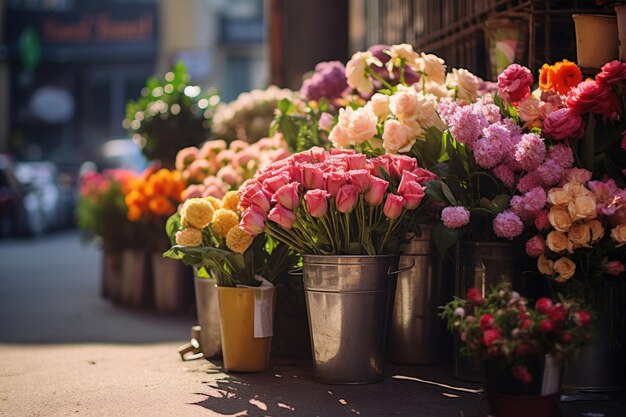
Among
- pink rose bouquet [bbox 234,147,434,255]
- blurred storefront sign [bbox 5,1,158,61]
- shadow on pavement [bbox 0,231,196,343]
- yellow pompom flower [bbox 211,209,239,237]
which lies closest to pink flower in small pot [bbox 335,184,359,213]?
pink rose bouquet [bbox 234,147,434,255]

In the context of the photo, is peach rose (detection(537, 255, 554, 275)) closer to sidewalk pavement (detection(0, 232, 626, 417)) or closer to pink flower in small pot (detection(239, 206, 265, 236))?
sidewalk pavement (detection(0, 232, 626, 417))

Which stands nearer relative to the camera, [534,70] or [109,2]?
[534,70]

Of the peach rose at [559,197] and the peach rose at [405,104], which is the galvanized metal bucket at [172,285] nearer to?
the peach rose at [405,104]

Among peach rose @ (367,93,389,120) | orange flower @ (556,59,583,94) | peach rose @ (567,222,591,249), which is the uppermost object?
orange flower @ (556,59,583,94)

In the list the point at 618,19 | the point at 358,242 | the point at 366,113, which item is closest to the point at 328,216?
the point at 358,242

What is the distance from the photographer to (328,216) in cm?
446

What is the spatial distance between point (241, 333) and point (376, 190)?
1.10 metres

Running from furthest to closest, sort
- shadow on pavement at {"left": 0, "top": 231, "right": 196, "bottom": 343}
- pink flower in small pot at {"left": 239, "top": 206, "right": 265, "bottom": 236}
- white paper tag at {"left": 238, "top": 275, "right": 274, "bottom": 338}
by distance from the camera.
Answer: shadow on pavement at {"left": 0, "top": 231, "right": 196, "bottom": 343}, white paper tag at {"left": 238, "top": 275, "right": 274, "bottom": 338}, pink flower in small pot at {"left": 239, "top": 206, "right": 265, "bottom": 236}

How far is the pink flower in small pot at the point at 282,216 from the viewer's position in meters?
4.36

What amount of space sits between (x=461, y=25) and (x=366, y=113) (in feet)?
8.44

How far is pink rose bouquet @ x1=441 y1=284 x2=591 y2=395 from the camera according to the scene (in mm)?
3605

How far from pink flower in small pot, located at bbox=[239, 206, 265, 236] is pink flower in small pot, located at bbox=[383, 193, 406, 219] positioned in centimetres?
56

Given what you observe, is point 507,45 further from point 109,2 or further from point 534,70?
point 109,2

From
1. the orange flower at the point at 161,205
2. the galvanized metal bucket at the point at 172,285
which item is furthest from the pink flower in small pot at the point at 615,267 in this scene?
the galvanized metal bucket at the point at 172,285
